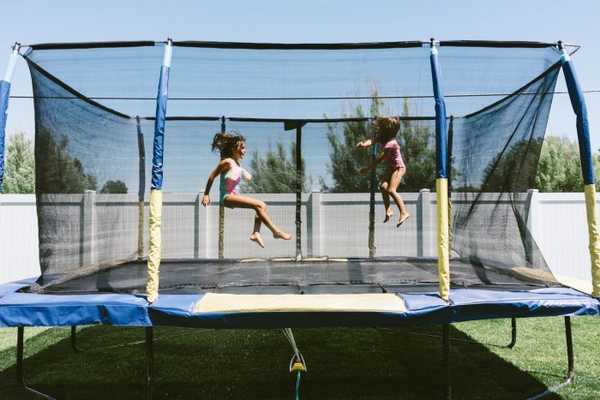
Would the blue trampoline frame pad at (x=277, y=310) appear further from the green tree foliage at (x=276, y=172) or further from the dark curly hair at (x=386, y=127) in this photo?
the green tree foliage at (x=276, y=172)

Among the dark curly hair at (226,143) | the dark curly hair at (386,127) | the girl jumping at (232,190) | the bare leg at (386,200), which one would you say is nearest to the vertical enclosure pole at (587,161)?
the dark curly hair at (386,127)

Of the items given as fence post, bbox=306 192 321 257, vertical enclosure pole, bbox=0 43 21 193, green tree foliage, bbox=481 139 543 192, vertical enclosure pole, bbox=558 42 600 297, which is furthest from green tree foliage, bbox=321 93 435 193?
vertical enclosure pole, bbox=0 43 21 193

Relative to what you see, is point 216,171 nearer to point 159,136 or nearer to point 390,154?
point 159,136

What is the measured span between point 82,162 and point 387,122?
2048mm

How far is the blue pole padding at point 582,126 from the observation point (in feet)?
7.94

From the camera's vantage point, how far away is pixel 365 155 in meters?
3.83

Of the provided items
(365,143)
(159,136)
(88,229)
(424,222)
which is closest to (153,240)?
(159,136)

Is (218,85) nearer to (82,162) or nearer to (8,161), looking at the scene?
(82,162)

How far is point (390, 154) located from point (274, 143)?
1.00m

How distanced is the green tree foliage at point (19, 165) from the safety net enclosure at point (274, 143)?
1559 centimetres

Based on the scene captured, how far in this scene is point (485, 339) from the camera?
392cm

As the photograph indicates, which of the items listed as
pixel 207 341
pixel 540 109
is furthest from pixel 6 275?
pixel 540 109

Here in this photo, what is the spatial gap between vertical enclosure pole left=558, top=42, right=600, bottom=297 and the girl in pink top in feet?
3.78

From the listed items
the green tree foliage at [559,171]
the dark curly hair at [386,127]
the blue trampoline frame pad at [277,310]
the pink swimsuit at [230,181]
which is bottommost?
the blue trampoline frame pad at [277,310]
